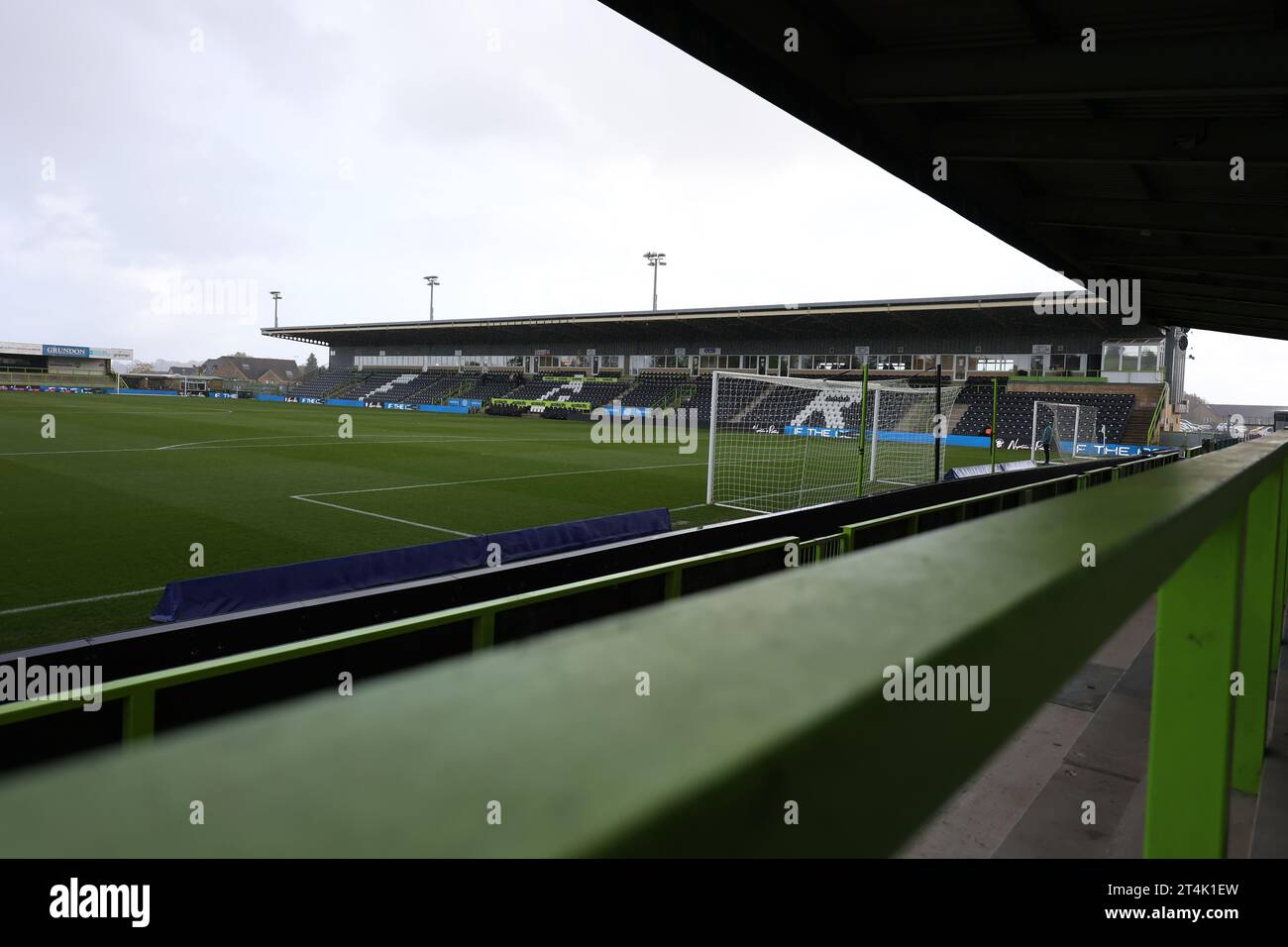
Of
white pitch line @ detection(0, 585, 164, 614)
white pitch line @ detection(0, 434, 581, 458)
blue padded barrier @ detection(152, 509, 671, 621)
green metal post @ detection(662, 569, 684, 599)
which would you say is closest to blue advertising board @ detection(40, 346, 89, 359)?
white pitch line @ detection(0, 434, 581, 458)

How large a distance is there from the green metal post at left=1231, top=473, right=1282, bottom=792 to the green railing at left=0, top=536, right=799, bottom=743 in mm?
3113

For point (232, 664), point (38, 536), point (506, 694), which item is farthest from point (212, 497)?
point (506, 694)

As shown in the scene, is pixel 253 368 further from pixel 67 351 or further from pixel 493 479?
pixel 493 479

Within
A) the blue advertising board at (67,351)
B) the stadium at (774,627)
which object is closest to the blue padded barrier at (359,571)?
Result: the stadium at (774,627)

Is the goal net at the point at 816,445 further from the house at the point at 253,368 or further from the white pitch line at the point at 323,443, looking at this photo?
the house at the point at 253,368

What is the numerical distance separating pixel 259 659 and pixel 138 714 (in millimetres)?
481

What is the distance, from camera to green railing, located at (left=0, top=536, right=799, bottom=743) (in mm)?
2871

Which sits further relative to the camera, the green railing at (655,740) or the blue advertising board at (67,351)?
the blue advertising board at (67,351)

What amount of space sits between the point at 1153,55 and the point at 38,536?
12.3 m

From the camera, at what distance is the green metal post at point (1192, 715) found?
1.60m

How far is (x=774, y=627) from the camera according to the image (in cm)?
57

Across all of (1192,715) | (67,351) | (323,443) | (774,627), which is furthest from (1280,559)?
(67,351)

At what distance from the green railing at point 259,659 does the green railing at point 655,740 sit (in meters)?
3.11

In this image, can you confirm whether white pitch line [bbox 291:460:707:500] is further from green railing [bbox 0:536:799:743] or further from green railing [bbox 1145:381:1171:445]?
green railing [bbox 1145:381:1171:445]
